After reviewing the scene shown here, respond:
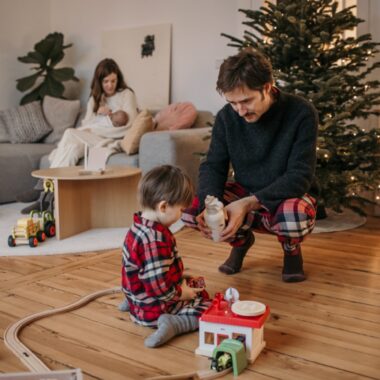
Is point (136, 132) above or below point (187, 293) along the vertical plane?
above

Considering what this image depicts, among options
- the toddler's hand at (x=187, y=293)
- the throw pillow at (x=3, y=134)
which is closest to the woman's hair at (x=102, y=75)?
the throw pillow at (x=3, y=134)

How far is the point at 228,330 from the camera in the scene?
5.05 ft

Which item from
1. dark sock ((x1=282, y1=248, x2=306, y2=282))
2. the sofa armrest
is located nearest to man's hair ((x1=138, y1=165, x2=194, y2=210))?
dark sock ((x1=282, y1=248, x2=306, y2=282))

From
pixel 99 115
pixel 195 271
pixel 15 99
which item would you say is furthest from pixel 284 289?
pixel 15 99

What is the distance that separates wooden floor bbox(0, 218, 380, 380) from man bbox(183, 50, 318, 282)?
0.66 ft

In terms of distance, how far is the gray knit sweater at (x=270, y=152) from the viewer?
6.77ft

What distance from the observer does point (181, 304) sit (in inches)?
69.8

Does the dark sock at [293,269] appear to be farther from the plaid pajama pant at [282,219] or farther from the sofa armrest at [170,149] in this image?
the sofa armrest at [170,149]

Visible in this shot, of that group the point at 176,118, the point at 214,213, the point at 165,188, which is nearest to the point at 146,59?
the point at 176,118

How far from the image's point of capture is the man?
1.99 m

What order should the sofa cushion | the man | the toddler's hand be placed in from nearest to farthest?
1. the toddler's hand
2. the man
3. the sofa cushion

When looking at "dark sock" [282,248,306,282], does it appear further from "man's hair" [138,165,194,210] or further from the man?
"man's hair" [138,165,194,210]

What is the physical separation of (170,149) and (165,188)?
1735 millimetres

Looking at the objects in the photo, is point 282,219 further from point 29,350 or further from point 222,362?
point 29,350
